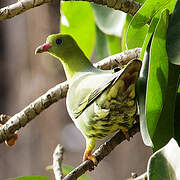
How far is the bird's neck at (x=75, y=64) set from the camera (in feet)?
4.91

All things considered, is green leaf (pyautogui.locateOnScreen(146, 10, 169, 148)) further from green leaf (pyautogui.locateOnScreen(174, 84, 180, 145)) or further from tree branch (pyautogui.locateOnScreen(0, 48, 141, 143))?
tree branch (pyautogui.locateOnScreen(0, 48, 141, 143))

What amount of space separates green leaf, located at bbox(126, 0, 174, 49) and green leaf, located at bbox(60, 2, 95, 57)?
46 cm

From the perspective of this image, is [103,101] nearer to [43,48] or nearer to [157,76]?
[157,76]

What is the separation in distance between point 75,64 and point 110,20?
0.18 m

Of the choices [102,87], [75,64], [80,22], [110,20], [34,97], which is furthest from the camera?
[34,97]

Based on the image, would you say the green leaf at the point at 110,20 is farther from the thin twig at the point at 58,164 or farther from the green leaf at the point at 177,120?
the green leaf at the point at 177,120

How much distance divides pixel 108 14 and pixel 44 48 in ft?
0.63

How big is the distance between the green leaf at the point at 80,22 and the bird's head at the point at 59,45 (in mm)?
126

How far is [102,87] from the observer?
1.12m

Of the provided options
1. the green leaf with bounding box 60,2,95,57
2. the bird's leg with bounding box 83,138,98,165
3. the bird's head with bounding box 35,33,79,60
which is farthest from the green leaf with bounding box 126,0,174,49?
the green leaf with bounding box 60,2,95,57

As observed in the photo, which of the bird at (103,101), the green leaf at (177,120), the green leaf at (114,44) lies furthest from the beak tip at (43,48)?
the green leaf at (177,120)

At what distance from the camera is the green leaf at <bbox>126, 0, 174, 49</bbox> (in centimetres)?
103

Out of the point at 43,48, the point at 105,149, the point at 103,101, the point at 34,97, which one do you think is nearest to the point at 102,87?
the point at 103,101

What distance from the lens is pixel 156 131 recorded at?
3.28 feet
